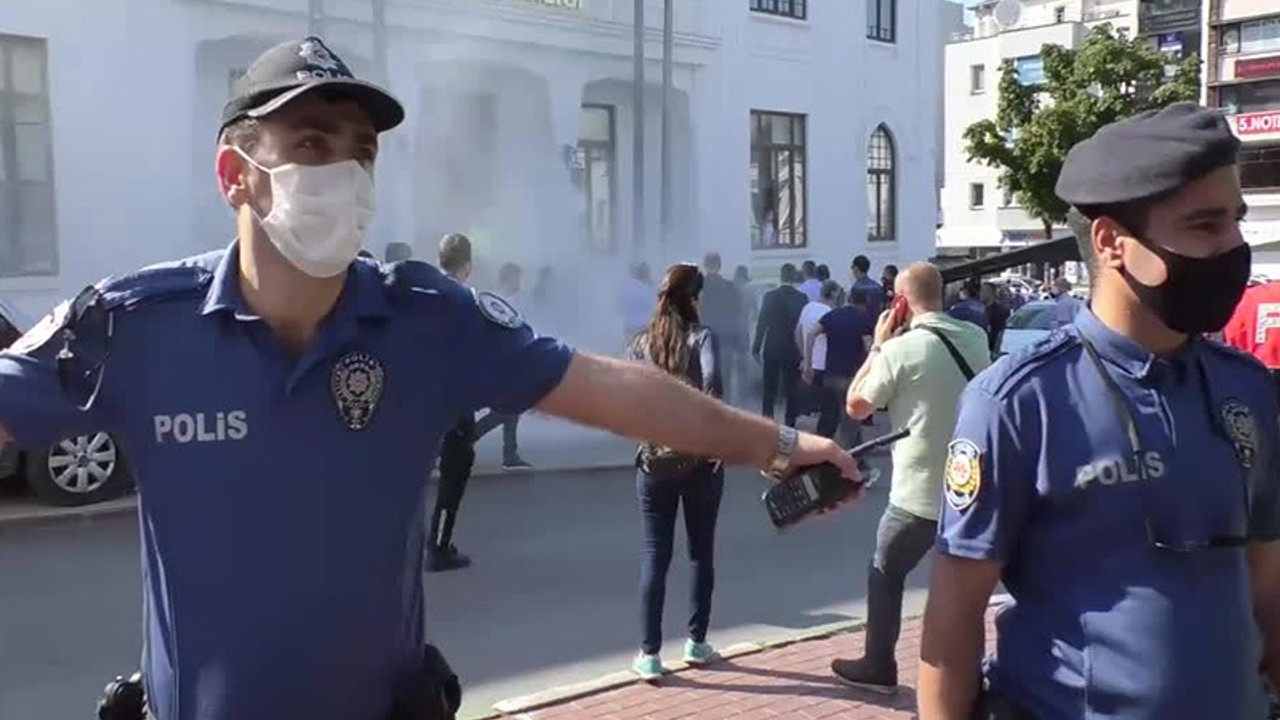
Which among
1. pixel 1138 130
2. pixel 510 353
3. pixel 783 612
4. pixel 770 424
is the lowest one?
pixel 783 612

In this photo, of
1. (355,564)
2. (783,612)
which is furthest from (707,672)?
(355,564)

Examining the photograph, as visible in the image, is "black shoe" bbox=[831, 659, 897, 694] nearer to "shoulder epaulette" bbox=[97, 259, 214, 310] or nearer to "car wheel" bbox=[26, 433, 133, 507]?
"shoulder epaulette" bbox=[97, 259, 214, 310]

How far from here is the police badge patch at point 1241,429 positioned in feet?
7.33

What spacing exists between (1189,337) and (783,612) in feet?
15.1

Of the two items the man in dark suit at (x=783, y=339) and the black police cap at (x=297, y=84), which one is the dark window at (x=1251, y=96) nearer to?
the man in dark suit at (x=783, y=339)

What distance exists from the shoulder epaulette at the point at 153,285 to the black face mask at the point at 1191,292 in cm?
155

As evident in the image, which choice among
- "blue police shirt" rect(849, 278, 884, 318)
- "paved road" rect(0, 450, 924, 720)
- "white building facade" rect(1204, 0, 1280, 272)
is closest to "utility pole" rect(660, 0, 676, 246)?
"blue police shirt" rect(849, 278, 884, 318)

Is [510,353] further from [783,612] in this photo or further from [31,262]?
[31,262]

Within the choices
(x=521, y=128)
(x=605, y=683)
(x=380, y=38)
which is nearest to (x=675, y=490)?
(x=605, y=683)

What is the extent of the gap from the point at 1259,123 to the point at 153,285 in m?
58.6

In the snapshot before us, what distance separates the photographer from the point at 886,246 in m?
22.8

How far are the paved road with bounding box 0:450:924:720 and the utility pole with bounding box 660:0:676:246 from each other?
918 cm

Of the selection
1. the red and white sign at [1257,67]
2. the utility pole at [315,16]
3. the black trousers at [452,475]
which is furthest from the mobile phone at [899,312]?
the red and white sign at [1257,67]

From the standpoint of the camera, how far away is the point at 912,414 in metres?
5.00
